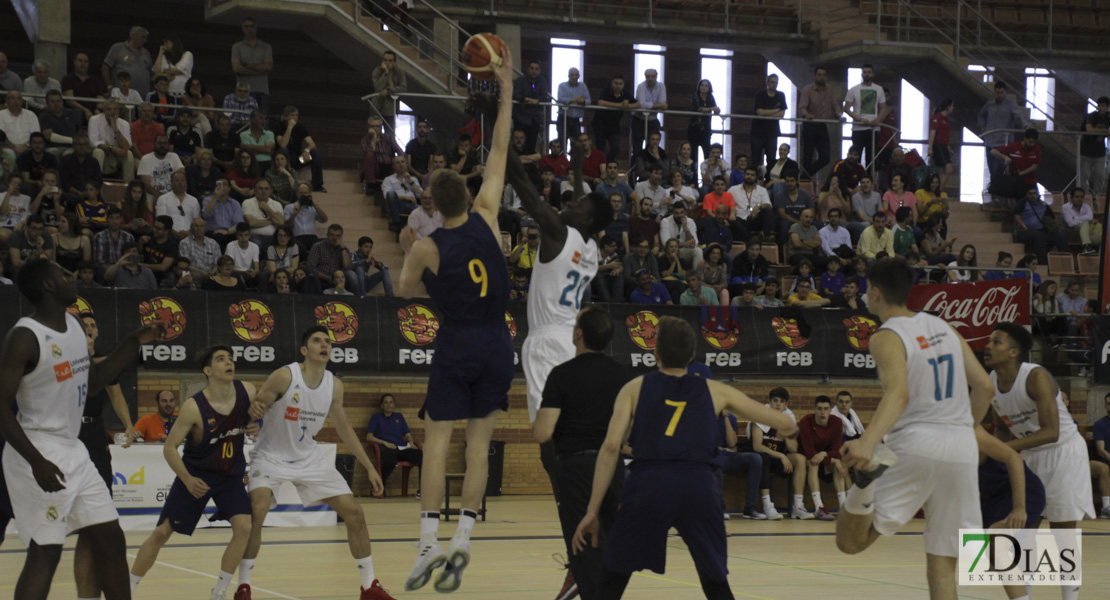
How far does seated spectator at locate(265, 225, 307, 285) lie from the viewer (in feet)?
55.3

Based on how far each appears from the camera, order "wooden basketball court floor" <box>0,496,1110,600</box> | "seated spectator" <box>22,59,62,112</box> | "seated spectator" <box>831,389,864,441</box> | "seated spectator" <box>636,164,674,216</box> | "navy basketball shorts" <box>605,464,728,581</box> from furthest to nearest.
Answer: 1. "seated spectator" <box>636,164,674,216</box>
2. "seated spectator" <box>22,59,62,112</box>
3. "seated spectator" <box>831,389,864,441</box>
4. "wooden basketball court floor" <box>0,496,1110,600</box>
5. "navy basketball shorts" <box>605,464,728,581</box>

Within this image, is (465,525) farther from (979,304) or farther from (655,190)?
(655,190)

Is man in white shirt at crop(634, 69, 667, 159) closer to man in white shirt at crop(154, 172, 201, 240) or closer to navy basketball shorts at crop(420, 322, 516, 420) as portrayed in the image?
man in white shirt at crop(154, 172, 201, 240)

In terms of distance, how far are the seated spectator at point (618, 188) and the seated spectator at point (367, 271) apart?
13.1ft

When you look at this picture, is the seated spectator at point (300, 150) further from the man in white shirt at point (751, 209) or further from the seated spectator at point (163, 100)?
the man in white shirt at point (751, 209)

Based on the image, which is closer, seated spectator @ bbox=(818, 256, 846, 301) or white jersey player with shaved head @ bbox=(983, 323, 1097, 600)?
white jersey player with shaved head @ bbox=(983, 323, 1097, 600)

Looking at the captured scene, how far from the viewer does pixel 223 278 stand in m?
16.1

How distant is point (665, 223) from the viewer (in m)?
19.1

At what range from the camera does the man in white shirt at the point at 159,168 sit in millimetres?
17578

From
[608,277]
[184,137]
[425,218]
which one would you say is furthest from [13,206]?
[608,277]

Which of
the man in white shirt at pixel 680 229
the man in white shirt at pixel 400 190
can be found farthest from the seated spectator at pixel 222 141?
the man in white shirt at pixel 680 229

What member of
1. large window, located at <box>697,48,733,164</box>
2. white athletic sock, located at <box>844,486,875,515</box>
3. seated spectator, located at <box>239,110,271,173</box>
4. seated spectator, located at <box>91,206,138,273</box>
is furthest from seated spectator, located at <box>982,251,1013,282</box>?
white athletic sock, located at <box>844,486,875,515</box>

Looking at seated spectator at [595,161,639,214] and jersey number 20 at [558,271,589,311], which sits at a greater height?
seated spectator at [595,161,639,214]

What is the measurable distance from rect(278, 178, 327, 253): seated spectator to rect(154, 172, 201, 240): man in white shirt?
137 centimetres
